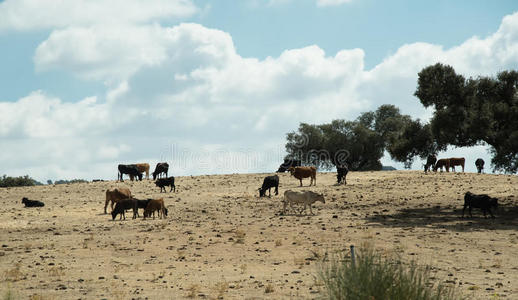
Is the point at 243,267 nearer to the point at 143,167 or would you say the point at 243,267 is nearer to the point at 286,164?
the point at 143,167

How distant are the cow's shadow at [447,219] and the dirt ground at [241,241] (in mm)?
57

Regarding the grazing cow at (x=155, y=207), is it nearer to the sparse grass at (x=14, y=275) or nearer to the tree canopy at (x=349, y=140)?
the sparse grass at (x=14, y=275)

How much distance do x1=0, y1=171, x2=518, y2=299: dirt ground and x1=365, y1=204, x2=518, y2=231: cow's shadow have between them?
57 mm

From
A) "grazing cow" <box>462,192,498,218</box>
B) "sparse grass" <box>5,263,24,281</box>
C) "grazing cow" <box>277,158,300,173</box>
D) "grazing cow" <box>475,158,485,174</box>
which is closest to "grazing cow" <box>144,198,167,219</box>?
"sparse grass" <box>5,263,24,281</box>

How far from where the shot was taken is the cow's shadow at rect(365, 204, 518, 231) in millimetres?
27234

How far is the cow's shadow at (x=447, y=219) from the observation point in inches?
1072

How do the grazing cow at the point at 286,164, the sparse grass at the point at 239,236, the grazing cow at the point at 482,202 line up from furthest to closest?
the grazing cow at the point at 286,164, the grazing cow at the point at 482,202, the sparse grass at the point at 239,236

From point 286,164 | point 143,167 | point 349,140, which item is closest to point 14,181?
point 143,167

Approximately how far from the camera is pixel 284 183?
45.5 metres

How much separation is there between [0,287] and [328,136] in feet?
232

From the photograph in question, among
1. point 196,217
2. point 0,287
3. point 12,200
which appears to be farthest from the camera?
point 12,200

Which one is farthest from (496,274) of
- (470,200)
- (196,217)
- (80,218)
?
(80,218)

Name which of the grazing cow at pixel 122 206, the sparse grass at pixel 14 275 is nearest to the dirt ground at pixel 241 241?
the sparse grass at pixel 14 275

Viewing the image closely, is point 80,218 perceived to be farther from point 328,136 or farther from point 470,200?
point 328,136
